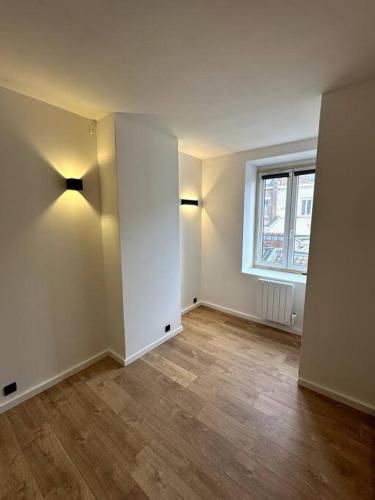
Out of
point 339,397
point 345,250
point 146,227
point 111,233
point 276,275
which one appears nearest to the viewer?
point 345,250

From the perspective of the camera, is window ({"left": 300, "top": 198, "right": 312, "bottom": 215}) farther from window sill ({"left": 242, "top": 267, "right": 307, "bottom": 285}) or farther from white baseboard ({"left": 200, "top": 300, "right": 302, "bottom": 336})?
white baseboard ({"left": 200, "top": 300, "right": 302, "bottom": 336})

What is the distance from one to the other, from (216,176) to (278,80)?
1.94 meters

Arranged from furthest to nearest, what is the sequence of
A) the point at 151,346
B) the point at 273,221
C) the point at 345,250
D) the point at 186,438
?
1. the point at 273,221
2. the point at 151,346
3. the point at 345,250
4. the point at 186,438

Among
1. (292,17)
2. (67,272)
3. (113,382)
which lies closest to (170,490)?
(113,382)

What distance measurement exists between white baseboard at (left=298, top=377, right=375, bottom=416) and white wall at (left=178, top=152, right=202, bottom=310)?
199 centimetres

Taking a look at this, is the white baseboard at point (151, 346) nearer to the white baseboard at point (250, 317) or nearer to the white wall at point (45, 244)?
the white wall at point (45, 244)

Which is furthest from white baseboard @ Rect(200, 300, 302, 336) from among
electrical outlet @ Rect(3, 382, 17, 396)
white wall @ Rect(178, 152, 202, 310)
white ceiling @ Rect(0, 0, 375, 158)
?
electrical outlet @ Rect(3, 382, 17, 396)

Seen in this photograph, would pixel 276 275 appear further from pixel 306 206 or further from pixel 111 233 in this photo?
pixel 111 233

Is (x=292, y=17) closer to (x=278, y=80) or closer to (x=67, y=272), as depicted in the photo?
(x=278, y=80)

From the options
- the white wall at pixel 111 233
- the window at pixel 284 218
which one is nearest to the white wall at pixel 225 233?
the window at pixel 284 218

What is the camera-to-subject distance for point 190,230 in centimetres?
359

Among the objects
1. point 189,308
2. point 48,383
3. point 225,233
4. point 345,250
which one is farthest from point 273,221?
point 48,383

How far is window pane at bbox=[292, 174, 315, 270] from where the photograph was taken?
3.03 meters

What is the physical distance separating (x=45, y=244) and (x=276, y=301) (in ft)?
9.30
